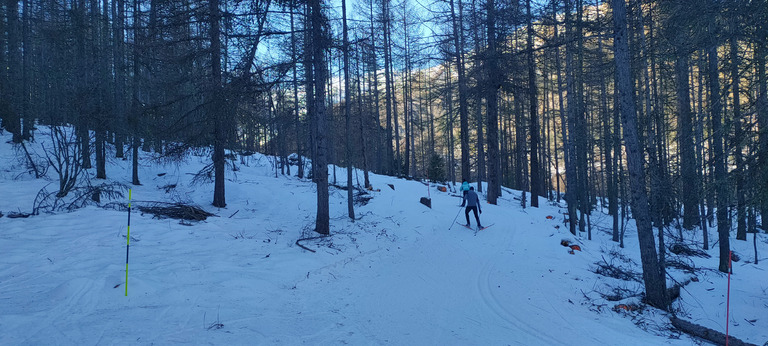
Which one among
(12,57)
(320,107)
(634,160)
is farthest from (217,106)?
(12,57)

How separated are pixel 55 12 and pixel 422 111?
29.4 meters

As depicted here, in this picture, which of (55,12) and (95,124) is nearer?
(95,124)

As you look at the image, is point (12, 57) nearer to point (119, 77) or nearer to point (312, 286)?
point (119, 77)

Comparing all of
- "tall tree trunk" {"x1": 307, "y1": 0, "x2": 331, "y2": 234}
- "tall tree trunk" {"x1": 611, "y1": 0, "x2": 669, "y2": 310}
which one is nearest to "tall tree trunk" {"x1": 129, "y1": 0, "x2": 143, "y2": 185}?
"tall tree trunk" {"x1": 307, "y1": 0, "x2": 331, "y2": 234}

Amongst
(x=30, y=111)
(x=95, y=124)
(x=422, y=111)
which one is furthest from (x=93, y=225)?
(x=422, y=111)

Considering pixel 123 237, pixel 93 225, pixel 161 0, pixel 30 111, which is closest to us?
pixel 123 237

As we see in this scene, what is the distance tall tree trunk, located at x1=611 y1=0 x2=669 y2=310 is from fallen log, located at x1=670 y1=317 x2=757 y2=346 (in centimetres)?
101

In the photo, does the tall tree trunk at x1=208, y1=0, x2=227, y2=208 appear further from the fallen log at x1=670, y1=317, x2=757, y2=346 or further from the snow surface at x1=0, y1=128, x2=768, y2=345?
the fallen log at x1=670, y1=317, x2=757, y2=346

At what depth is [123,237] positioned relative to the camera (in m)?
7.95

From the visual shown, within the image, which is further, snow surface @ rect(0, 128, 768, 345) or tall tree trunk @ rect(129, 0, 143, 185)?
tall tree trunk @ rect(129, 0, 143, 185)

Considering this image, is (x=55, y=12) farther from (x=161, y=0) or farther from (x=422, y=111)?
(x=422, y=111)

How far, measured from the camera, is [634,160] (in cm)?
700

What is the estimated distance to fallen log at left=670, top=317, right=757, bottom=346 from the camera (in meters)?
5.52

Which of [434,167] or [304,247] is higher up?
[434,167]
